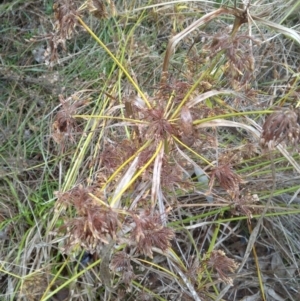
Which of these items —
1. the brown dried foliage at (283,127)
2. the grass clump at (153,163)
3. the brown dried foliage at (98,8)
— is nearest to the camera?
the brown dried foliage at (283,127)

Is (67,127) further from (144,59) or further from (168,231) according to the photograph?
(144,59)

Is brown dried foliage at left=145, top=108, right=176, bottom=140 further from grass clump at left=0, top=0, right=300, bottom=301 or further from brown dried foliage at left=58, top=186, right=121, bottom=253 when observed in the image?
brown dried foliage at left=58, top=186, right=121, bottom=253

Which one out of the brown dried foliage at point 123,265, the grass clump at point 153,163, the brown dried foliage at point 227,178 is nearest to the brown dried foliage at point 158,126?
the grass clump at point 153,163

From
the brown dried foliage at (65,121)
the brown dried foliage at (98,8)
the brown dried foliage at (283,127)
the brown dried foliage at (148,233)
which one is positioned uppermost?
the brown dried foliage at (98,8)

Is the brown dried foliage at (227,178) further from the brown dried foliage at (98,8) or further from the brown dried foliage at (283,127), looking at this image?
the brown dried foliage at (98,8)

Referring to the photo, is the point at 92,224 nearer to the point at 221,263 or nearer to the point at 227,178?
the point at 227,178

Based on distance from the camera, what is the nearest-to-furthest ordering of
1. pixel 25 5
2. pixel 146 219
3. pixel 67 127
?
pixel 146 219
pixel 67 127
pixel 25 5

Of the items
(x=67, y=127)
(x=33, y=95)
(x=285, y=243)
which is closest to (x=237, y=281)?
(x=285, y=243)

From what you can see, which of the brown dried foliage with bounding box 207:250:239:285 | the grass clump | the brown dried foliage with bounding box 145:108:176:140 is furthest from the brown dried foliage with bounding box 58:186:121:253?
the brown dried foliage with bounding box 207:250:239:285
